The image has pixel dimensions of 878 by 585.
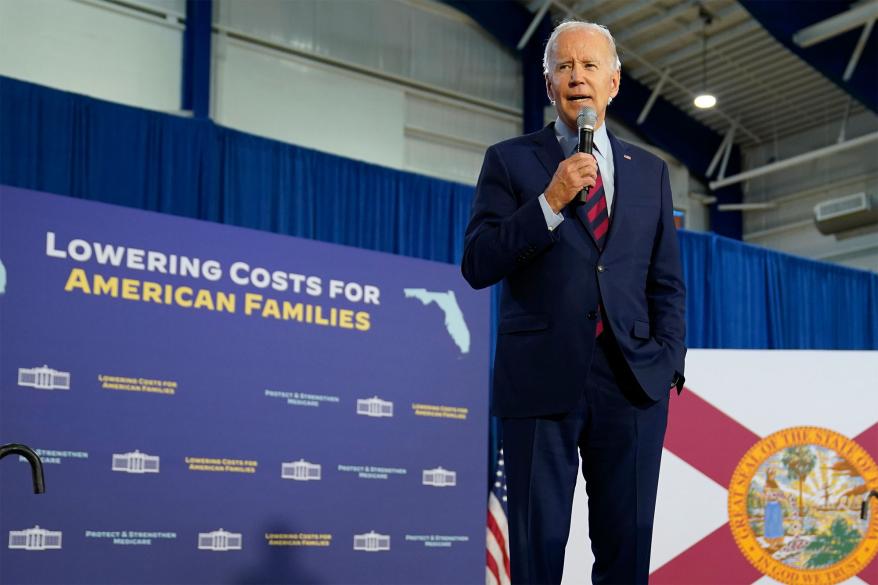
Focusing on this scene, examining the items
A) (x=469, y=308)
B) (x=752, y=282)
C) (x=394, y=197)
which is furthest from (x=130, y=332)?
(x=752, y=282)

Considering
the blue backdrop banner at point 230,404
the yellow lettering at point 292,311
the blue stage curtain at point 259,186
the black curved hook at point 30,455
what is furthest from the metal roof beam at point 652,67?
the black curved hook at point 30,455

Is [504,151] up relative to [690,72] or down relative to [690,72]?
down

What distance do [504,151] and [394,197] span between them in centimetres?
563

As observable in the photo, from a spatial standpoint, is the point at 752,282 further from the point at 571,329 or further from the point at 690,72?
the point at 571,329

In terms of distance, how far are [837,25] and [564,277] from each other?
7770mm

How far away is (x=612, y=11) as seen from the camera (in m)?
9.62

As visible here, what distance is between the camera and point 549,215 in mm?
1591

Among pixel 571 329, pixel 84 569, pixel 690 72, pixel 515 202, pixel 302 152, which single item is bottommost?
pixel 84 569

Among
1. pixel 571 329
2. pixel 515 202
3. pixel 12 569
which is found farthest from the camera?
pixel 12 569

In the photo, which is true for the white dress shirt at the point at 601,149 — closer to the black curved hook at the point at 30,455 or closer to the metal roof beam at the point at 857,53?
the black curved hook at the point at 30,455

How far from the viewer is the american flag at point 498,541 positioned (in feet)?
16.9

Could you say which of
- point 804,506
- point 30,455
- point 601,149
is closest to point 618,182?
point 601,149

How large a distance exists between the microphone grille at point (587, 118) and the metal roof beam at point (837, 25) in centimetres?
758

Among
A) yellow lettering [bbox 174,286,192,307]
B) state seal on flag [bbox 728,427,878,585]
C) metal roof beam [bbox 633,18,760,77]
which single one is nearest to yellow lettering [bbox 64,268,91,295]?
yellow lettering [bbox 174,286,192,307]
